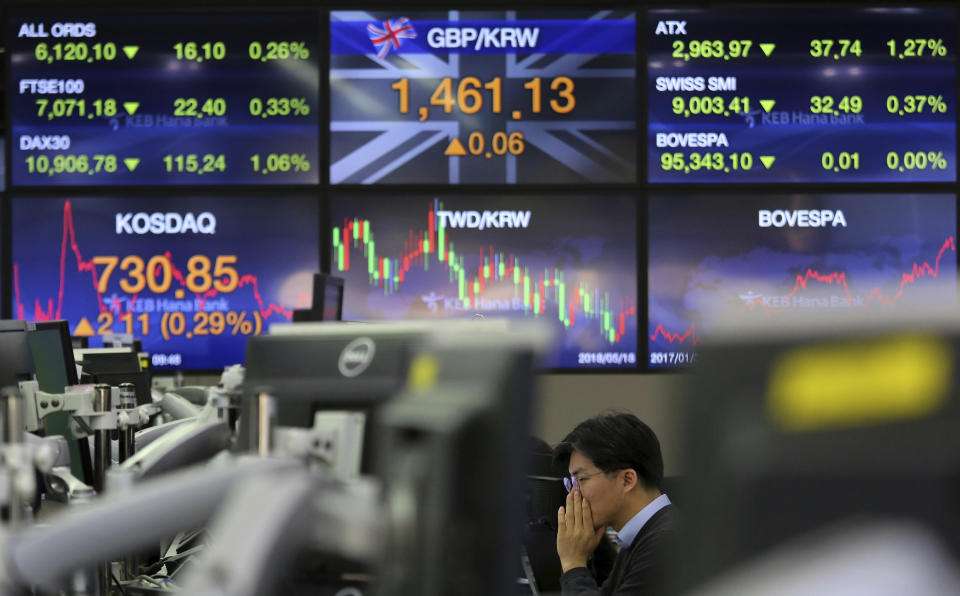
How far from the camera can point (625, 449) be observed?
8.13 ft

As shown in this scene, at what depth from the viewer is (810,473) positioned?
45 cm

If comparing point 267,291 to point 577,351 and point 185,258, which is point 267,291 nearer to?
point 185,258

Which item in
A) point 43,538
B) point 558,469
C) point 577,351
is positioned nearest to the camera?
point 43,538

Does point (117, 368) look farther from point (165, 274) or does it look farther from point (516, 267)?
point (516, 267)

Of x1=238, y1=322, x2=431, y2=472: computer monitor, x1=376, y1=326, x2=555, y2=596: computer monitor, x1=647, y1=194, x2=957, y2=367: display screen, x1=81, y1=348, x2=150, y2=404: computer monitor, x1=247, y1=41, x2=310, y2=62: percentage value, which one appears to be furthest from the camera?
x1=247, y1=41, x2=310, y2=62: percentage value

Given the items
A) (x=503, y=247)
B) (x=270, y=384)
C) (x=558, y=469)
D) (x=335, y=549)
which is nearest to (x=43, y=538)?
(x=335, y=549)

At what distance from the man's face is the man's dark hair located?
0.06ft

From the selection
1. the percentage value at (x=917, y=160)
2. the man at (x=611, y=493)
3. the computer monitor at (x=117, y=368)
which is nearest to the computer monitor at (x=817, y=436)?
the man at (x=611, y=493)

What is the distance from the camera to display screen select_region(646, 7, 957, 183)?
4477 mm

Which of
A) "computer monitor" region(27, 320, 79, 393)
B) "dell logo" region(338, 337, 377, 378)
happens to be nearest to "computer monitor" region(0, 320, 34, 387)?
"computer monitor" region(27, 320, 79, 393)

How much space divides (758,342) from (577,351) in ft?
13.0

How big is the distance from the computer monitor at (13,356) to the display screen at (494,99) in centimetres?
227

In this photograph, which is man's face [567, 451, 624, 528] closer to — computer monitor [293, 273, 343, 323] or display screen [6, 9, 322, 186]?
computer monitor [293, 273, 343, 323]

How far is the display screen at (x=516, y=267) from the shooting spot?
4426 mm
